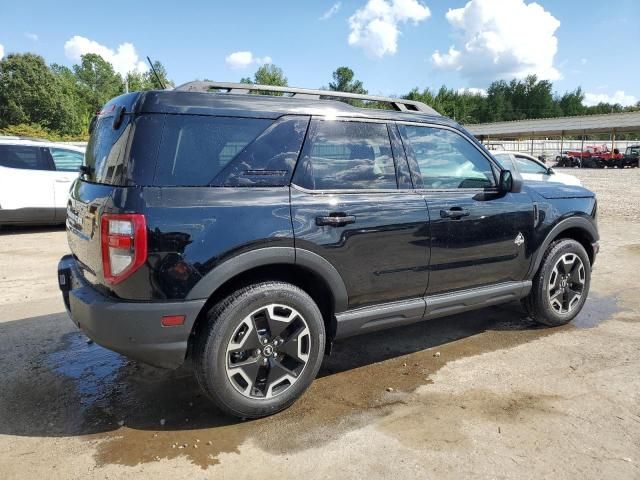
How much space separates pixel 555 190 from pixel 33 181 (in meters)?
8.65

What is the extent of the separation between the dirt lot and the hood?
1.22 m

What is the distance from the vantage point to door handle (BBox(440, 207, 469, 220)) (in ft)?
11.9

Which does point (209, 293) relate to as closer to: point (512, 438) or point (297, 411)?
point (297, 411)

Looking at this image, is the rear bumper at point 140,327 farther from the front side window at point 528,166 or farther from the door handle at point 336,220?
the front side window at point 528,166

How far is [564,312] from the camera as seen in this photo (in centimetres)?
462

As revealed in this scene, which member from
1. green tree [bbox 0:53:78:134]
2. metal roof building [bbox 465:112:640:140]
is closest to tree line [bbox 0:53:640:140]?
green tree [bbox 0:53:78:134]

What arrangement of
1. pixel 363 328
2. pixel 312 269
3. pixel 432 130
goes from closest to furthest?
pixel 312 269
pixel 363 328
pixel 432 130

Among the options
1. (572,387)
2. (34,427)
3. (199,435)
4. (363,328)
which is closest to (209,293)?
(199,435)

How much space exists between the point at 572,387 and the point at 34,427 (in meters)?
3.45

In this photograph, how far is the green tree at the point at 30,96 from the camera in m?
54.5

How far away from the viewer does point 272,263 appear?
2.95m

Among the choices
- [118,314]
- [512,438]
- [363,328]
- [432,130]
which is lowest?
[512,438]

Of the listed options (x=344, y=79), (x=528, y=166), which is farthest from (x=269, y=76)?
(x=528, y=166)

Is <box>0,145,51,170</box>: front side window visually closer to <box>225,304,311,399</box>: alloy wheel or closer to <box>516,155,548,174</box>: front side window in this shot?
<box>225,304,311,399</box>: alloy wheel
